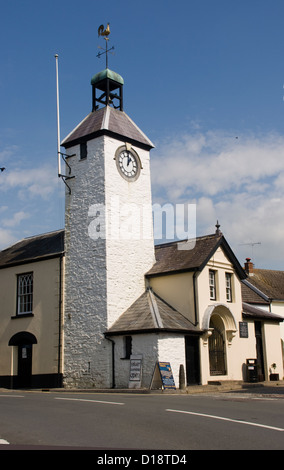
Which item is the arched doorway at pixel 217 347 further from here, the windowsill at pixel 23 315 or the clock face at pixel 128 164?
the windowsill at pixel 23 315

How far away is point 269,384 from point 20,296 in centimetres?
1401

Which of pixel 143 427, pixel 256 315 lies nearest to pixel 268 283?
pixel 256 315

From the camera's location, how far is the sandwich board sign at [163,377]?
72.5 ft

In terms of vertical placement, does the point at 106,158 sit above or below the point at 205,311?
above

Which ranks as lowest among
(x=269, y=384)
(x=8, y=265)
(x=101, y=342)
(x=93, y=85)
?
(x=269, y=384)

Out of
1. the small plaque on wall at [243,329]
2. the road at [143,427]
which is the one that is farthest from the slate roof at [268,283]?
the road at [143,427]

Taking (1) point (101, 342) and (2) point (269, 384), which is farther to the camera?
(2) point (269, 384)

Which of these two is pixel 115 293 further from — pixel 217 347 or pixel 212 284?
pixel 217 347

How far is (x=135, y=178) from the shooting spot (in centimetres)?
2855

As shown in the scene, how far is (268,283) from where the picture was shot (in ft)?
140

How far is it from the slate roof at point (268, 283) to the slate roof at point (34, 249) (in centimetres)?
1489
